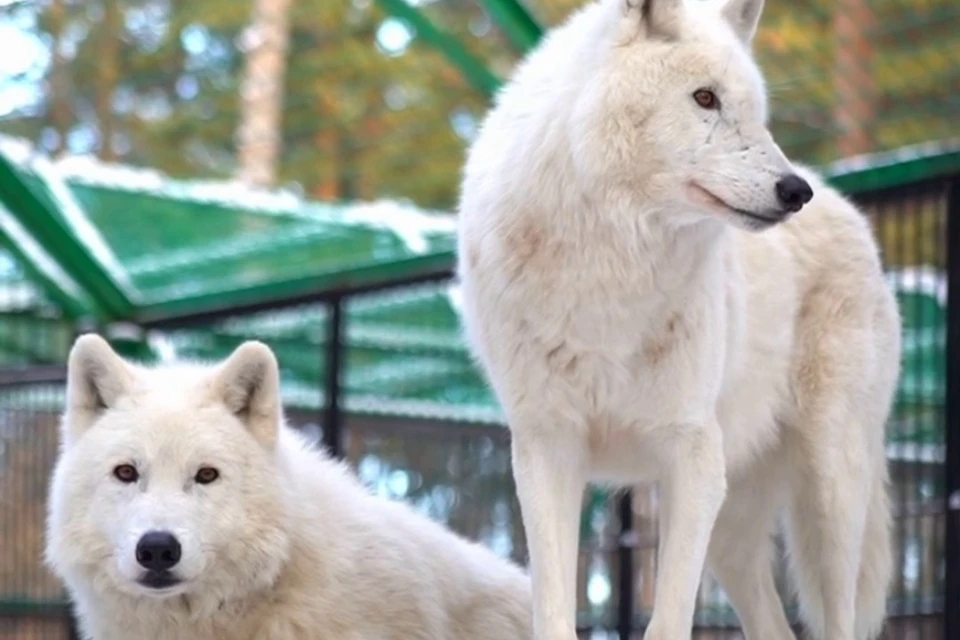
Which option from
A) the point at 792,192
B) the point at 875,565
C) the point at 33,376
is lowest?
the point at 875,565

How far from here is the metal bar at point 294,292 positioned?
268 inches

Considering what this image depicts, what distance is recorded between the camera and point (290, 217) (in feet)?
28.8

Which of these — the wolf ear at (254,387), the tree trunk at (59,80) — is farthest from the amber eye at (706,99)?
the tree trunk at (59,80)

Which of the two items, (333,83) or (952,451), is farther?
(333,83)

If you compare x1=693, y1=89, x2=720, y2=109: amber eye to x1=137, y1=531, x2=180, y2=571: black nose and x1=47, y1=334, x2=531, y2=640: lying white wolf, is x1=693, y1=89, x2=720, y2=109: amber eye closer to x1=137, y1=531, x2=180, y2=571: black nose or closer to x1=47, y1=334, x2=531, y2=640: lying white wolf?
x1=47, y1=334, x2=531, y2=640: lying white wolf

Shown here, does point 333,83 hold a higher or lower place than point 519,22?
higher

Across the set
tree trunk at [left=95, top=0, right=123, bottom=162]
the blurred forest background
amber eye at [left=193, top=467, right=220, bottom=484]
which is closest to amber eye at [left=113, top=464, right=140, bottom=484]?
amber eye at [left=193, top=467, right=220, bottom=484]

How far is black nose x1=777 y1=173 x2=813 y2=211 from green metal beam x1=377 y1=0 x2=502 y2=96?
166 inches

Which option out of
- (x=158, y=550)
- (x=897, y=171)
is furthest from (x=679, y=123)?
(x=897, y=171)

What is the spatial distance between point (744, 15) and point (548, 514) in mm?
1307

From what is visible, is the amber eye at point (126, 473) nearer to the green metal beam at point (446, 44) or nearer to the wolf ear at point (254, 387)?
the wolf ear at point (254, 387)

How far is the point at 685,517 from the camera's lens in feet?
13.2

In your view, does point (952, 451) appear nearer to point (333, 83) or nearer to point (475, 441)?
point (475, 441)

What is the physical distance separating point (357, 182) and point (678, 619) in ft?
32.8
